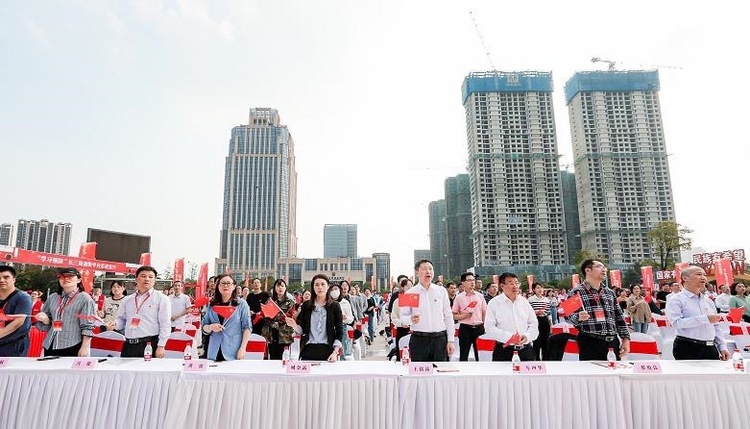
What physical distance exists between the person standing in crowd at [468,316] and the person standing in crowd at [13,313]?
174 inches

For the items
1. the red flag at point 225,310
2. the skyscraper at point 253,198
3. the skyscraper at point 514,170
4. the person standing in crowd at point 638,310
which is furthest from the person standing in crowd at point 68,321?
the skyscraper at point 253,198

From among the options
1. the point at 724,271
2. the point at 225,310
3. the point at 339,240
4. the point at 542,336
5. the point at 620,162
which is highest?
the point at 620,162

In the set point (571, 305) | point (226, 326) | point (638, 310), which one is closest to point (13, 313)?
point (226, 326)

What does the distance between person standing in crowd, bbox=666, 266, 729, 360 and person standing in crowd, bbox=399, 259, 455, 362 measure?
1885 millimetres

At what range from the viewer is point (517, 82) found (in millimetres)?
71250

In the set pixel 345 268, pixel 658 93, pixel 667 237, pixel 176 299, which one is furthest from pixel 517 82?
pixel 176 299

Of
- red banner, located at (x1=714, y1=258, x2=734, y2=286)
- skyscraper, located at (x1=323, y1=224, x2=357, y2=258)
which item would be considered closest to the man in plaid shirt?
red banner, located at (x1=714, y1=258, x2=734, y2=286)

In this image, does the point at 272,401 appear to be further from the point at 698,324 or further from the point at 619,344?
the point at 698,324

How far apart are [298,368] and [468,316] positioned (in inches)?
126

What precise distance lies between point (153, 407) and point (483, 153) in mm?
70154

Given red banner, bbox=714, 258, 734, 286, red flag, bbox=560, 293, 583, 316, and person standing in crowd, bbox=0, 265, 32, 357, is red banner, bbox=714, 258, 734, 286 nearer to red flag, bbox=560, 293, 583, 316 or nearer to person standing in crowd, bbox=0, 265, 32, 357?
red flag, bbox=560, 293, 583, 316

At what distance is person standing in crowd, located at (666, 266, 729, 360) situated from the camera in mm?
3373

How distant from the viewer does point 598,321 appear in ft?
11.2

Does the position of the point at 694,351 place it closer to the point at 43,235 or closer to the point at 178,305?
the point at 178,305
